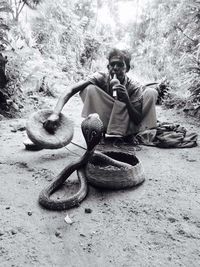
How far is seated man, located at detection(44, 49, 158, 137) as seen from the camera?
124 inches

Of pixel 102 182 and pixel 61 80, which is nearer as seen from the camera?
pixel 102 182

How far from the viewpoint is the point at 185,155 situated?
304 cm

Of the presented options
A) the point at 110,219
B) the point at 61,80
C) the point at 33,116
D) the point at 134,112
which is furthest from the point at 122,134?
the point at 61,80

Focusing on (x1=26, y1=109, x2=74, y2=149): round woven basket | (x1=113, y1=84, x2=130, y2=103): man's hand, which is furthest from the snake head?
(x1=113, y1=84, x2=130, y2=103): man's hand

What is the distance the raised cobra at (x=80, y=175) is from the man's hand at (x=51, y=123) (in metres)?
0.59

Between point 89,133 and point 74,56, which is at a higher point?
point 74,56

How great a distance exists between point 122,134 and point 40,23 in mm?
7389

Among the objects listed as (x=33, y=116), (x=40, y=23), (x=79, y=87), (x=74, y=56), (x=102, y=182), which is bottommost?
(x=102, y=182)

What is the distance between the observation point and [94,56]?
1134cm

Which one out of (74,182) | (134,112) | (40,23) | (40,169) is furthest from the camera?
(40,23)

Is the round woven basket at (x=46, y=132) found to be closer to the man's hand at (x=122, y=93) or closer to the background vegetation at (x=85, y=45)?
the man's hand at (x=122, y=93)

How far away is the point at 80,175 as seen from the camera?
86.4 inches

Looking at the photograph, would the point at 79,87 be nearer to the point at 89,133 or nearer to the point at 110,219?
the point at 89,133

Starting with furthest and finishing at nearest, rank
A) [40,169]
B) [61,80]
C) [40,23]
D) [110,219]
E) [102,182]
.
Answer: [40,23]
[61,80]
[40,169]
[102,182]
[110,219]
